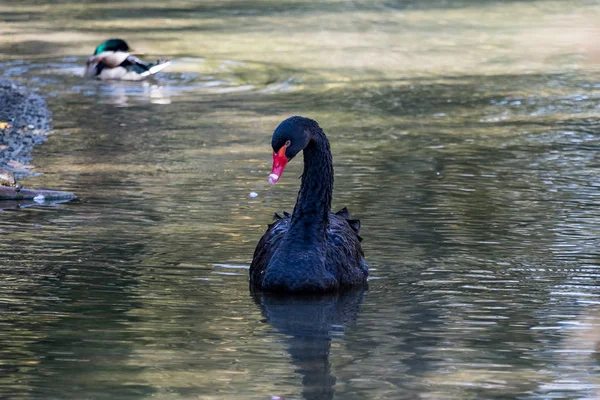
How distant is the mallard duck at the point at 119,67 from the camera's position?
1912 centimetres

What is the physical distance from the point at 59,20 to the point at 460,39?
8.69 metres

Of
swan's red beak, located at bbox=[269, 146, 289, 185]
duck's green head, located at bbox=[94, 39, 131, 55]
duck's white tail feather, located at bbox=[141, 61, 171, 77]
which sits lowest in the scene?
duck's white tail feather, located at bbox=[141, 61, 171, 77]

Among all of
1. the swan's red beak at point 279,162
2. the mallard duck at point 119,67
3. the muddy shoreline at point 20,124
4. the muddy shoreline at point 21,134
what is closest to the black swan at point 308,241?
the swan's red beak at point 279,162

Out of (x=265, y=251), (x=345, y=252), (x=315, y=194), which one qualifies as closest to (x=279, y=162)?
(x=315, y=194)

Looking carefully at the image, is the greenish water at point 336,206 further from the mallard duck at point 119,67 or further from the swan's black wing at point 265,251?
the mallard duck at point 119,67

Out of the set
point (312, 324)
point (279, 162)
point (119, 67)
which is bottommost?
point (312, 324)

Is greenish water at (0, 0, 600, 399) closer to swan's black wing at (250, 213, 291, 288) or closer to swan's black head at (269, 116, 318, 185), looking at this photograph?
swan's black wing at (250, 213, 291, 288)

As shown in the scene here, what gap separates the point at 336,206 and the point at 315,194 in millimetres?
2565

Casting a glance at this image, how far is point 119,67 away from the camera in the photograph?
763 inches

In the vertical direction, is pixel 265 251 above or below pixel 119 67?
below

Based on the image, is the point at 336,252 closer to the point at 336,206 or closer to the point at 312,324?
the point at 312,324

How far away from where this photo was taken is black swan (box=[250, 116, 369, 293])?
805 centimetres

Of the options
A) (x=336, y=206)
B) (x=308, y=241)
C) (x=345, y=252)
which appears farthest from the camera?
(x=336, y=206)

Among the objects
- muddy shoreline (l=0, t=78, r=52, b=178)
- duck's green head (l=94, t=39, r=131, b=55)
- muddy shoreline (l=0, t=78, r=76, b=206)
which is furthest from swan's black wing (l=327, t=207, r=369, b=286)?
duck's green head (l=94, t=39, r=131, b=55)
